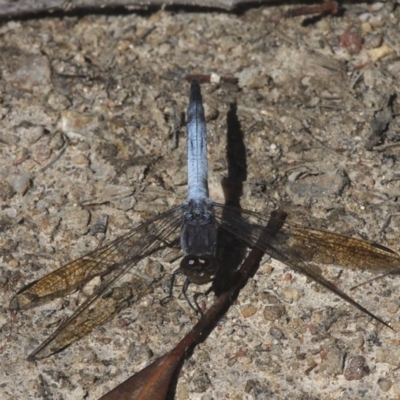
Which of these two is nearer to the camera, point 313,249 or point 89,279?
point 89,279

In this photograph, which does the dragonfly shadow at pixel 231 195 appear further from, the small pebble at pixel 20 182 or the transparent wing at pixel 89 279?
the small pebble at pixel 20 182

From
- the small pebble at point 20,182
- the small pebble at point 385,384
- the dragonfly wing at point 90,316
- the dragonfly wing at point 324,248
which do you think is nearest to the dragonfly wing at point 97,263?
the dragonfly wing at point 90,316

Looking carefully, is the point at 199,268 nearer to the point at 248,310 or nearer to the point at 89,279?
the point at 248,310

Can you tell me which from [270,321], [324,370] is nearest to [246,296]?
[270,321]

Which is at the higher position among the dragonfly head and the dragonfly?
the dragonfly head

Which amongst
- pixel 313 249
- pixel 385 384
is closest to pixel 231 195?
pixel 313 249

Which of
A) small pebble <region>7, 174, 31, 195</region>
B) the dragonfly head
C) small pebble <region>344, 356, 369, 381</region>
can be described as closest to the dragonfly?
the dragonfly head

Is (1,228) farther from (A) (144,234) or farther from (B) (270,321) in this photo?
(B) (270,321)

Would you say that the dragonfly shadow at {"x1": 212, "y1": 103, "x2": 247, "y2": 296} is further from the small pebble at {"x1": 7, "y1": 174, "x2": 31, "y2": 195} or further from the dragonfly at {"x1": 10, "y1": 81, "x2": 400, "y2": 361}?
the small pebble at {"x1": 7, "y1": 174, "x2": 31, "y2": 195}
